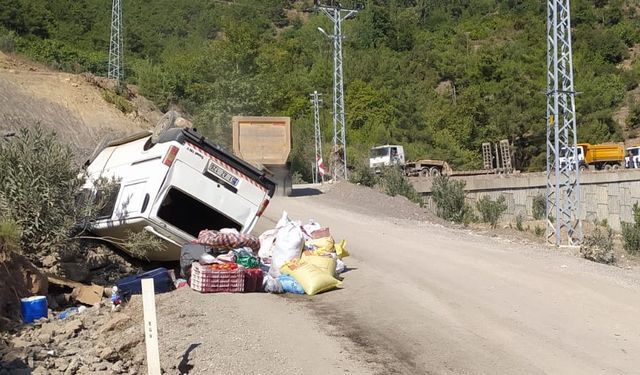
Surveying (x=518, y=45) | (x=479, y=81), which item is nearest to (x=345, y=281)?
(x=479, y=81)

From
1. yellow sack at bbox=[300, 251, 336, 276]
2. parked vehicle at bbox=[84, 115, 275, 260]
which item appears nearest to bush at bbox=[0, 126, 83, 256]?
parked vehicle at bbox=[84, 115, 275, 260]

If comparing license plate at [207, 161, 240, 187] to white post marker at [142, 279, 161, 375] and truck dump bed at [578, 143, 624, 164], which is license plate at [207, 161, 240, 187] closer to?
white post marker at [142, 279, 161, 375]

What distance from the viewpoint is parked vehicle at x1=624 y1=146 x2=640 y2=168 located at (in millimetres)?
51969

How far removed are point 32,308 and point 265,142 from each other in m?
16.5

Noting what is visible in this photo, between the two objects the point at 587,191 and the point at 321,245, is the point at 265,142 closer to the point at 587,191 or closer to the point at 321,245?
the point at 321,245

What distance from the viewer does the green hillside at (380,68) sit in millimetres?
56938

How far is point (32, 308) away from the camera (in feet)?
28.8

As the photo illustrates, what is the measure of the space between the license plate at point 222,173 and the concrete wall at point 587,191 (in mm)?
26595

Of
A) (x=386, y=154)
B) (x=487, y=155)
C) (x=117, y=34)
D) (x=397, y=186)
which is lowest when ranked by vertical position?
(x=397, y=186)

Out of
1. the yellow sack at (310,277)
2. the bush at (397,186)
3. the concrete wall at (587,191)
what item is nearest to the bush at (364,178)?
the bush at (397,186)

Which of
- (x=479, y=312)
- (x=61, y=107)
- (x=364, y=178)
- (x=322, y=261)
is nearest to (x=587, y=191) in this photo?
(x=364, y=178)

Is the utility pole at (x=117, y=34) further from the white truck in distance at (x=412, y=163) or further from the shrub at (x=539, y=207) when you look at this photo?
the shrub at (x=539, y=207)

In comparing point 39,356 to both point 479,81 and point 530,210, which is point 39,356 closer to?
point 530,210

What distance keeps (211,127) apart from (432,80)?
149 ft
